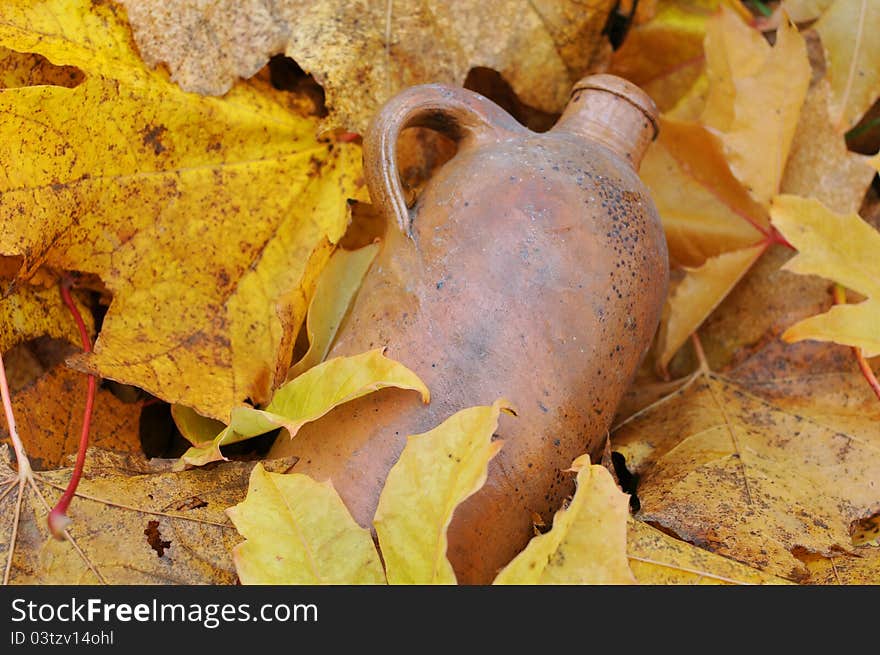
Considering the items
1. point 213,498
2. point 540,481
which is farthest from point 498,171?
point 213,498

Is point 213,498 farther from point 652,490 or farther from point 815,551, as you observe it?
point 815,551

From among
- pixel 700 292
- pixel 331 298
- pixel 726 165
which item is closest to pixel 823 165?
pixel 726 165

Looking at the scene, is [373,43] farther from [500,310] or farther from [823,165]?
[823,165]

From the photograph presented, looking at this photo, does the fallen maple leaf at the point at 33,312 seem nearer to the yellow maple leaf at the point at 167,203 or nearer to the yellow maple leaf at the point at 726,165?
the yellow maple leaf at the point at 167,203

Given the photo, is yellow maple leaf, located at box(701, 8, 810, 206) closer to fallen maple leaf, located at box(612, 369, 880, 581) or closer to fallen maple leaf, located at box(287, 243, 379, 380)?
fallen maple leaf, located at box(612, 369, 880, 581)

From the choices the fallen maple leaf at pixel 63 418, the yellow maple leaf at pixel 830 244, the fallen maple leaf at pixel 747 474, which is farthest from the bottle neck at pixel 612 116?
the fallen maple leaf at pixel 63 418

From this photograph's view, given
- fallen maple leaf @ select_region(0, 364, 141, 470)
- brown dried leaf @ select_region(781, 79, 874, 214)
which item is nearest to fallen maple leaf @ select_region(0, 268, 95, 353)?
fallen maple leaf @ select_region(0, 364, 141, 470)

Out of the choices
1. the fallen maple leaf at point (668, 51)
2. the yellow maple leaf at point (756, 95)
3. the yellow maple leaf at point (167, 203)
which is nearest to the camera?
the yellow maple leaf at point (167, 203)
